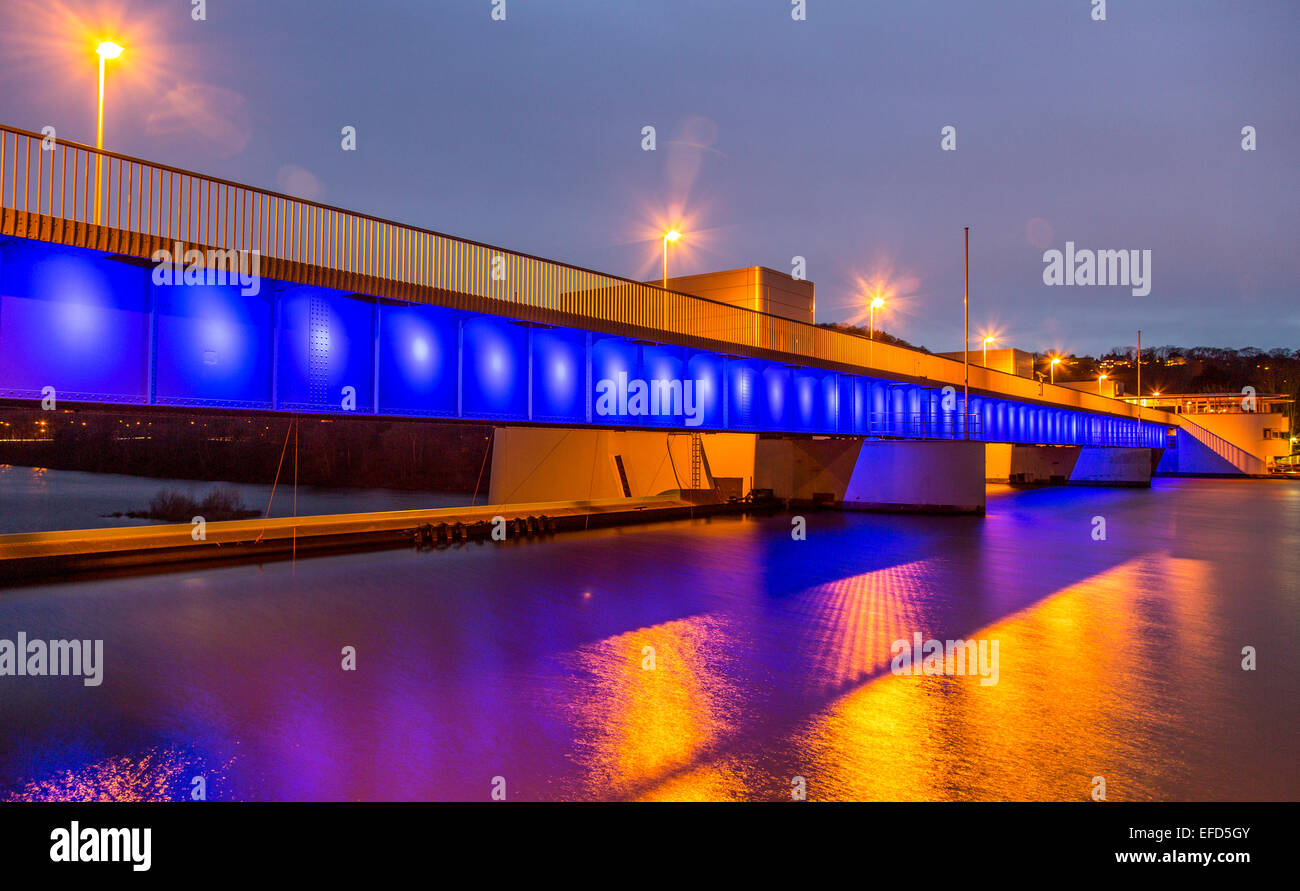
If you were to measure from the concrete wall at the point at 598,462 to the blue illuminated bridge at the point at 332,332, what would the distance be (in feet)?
23.7

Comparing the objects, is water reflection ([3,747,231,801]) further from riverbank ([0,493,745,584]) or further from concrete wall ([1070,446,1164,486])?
concrete wall ([1070,446,1164,486])

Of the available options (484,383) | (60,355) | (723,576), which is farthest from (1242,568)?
(60,355)

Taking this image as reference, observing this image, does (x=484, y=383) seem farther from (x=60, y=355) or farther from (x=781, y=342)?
(x=781, y=342)

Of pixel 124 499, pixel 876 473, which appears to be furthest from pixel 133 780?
pixel 124 499

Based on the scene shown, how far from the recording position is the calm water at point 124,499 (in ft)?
161

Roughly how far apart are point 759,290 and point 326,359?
28.5m

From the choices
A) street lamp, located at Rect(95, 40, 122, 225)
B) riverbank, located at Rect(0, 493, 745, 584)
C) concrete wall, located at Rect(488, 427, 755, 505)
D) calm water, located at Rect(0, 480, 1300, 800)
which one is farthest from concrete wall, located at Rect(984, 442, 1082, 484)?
street lamp, located at Rect(95, 40, 122, 225)

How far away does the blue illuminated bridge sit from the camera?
12.0 m

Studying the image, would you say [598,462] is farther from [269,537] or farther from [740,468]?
[269,537]

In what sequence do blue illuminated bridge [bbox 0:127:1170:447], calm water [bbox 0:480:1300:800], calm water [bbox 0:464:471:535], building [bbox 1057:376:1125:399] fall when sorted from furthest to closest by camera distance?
building [bbox 1057:376:1125:399] < calm water [bbox 0:464:471:535] < blue illuminated bridge [bbox 0:127:1170:447] < calm water [bbox 0:480:1300:800]

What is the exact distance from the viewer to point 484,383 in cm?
1903

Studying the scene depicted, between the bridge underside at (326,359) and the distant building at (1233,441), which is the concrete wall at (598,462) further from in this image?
the distant building at (1233,441)

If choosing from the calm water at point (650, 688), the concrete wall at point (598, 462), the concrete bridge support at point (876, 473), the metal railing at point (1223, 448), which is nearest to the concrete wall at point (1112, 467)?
the metal railing at point (1223, 448)

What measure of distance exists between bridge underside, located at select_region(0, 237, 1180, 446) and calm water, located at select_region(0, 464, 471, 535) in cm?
2777
